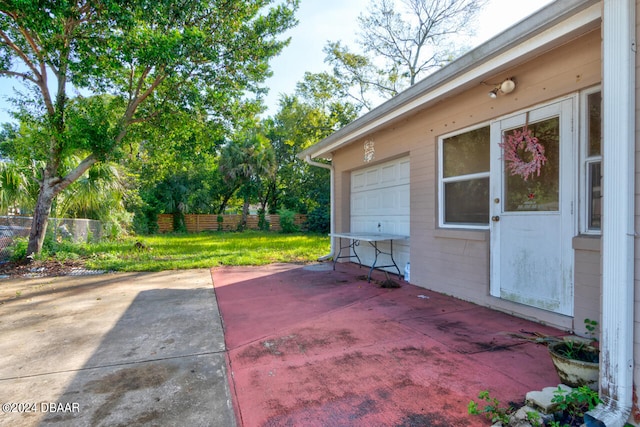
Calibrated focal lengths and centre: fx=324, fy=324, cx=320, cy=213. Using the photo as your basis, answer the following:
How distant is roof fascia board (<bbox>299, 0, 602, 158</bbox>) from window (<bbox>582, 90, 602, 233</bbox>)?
2.19 feet

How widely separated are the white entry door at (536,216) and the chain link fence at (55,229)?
396 inches

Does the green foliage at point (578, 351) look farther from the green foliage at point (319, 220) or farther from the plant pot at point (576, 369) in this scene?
the green foliage at point (319, 220)

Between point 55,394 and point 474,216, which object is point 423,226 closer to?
point 474,216

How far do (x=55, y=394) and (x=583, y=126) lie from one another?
479 centimetres

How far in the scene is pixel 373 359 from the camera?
270 cm

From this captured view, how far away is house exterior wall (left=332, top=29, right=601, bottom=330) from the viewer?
2.95 metres

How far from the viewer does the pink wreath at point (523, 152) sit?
11.3 feet

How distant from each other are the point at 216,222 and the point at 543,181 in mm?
20393

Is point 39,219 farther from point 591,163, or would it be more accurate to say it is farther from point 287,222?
point 287,222

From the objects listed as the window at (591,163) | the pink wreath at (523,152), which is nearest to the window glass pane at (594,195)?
the window at (591,163)

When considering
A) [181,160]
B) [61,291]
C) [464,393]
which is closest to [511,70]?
[464,393]

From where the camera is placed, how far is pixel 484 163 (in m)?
4.13

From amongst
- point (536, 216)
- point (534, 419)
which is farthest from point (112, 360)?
point (536, 216)

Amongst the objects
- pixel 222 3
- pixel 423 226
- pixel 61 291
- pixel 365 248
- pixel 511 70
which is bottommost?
pixel 61 291
